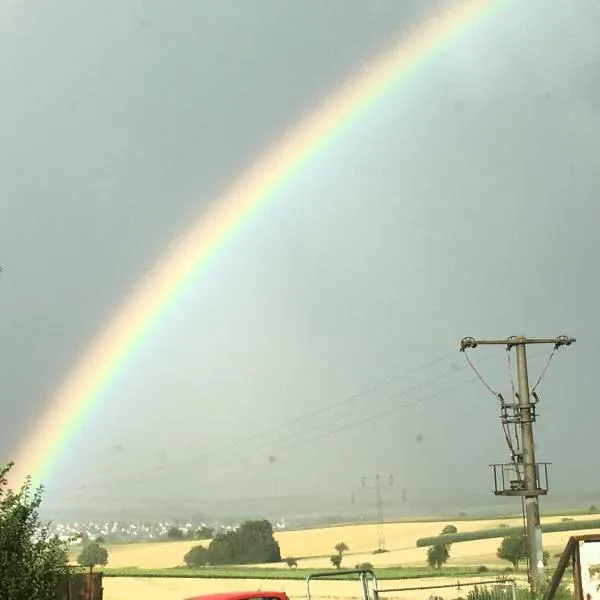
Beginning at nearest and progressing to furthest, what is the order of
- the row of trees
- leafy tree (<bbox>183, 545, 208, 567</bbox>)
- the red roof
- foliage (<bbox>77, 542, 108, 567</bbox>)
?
the red roof → the row of trees → foliage (<bbox>77, 542, 108, 567</bbox>) → leafy tree (<bbox>183, 545, 208, 567</bbox>)

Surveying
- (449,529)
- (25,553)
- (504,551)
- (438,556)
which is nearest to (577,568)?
(25,553)

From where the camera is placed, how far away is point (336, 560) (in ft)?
377

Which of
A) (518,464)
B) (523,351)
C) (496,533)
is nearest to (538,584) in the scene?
(518,464)

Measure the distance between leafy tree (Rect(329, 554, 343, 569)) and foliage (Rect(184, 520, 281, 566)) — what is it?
24.1 ft

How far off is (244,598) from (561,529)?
102025 millimetres

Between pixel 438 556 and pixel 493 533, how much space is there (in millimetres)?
22729

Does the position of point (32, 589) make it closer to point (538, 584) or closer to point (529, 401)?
point (538, 584)

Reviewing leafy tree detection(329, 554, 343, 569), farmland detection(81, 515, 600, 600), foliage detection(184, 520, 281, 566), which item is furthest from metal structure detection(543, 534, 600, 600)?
foliage detection(184, 520, 281, 566)

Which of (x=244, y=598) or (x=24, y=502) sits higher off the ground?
(x=24, y=502)

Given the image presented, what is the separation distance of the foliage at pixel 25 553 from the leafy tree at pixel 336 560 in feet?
306

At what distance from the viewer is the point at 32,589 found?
790 inches

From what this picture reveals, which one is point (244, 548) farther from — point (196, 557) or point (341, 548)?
point (341, 548)

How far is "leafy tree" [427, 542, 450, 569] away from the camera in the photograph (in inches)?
3996

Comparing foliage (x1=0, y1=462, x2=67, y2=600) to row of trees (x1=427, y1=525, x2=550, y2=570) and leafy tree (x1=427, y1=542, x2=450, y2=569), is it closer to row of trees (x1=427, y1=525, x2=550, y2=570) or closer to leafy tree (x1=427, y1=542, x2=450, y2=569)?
row of trees (x1=427, y1=525, x2=550, y2=570)
